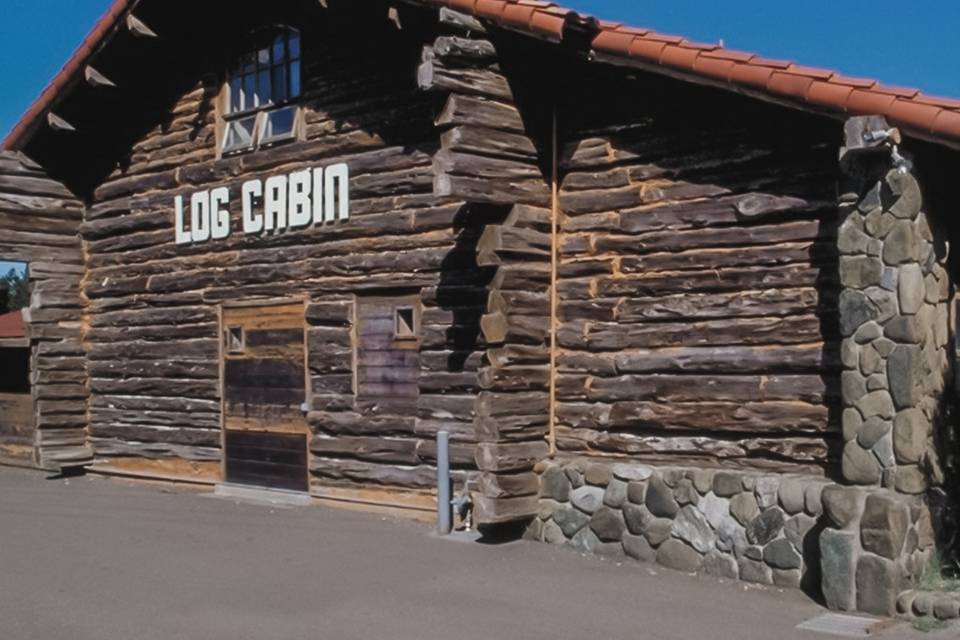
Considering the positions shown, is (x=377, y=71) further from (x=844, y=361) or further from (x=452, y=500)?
(x=844, y=361)

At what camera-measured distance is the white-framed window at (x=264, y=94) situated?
12.7 metres

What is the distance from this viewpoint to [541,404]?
10.0 m

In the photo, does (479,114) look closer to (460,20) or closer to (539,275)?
(460,20)

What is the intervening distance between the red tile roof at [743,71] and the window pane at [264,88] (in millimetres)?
3384

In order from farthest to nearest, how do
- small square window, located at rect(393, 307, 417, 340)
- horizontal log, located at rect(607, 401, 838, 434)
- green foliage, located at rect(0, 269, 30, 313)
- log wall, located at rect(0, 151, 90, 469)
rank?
green foliage, located at rect(0, 269, 30, 313) < log wall, located at rect(0, 151, 90, 469) < small square window, located at rect(393, 307, 417, 340) < horizontal log, located at rect(607, 401, 838, 434)

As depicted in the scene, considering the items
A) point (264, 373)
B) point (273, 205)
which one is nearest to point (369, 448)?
point (264, 373)

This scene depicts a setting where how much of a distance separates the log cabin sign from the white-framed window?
514 millimetres

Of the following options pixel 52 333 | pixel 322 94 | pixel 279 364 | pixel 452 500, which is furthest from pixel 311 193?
pixel 52 333

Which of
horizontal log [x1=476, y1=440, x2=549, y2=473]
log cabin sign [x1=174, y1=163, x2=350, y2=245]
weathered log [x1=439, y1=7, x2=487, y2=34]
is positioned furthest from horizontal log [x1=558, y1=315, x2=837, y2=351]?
log cabin sign [x1=174, y1=163, x2=350, y2=245]

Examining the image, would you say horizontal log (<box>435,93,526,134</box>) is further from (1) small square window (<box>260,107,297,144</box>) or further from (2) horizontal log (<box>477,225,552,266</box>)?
(1) small square window (<box>260,107,297,144</box>)

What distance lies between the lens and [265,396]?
12750mm

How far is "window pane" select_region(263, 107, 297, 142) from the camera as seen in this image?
12.6 meters

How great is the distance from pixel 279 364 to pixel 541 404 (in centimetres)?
371

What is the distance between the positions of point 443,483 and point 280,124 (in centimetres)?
473
